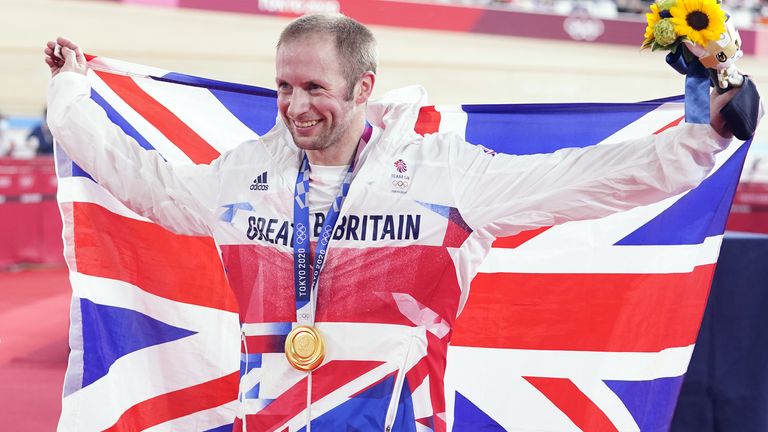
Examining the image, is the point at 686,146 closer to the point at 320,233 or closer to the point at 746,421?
the point at 320,233

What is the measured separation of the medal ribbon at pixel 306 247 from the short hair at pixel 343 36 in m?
0.27

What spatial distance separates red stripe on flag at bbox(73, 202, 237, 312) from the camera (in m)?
3.18

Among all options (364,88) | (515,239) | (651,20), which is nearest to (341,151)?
(364,88)

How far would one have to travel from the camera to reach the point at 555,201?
2.27 metres

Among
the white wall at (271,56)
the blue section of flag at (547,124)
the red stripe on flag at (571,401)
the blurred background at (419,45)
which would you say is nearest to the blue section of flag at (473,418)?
the red stripe on flag at (571,401)

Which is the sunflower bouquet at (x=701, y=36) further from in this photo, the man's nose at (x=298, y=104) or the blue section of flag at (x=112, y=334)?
the blue section of flag at (x=112, y=334)

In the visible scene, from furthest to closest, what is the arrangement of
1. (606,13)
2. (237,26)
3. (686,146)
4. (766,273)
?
(606,13), (237,26), (766,273), (686,146)

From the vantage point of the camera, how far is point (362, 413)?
7.63 ft

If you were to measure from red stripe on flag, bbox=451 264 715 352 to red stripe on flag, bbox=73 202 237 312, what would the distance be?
926 millimetres

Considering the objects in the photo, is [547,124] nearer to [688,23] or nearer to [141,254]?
[688,23]

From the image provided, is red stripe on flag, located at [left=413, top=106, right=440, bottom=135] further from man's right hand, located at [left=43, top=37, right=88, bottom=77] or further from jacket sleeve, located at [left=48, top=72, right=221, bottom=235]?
man's right hand, located at [left=43, top=37, right=88, bottom=77]

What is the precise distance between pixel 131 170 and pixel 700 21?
4.91 ft

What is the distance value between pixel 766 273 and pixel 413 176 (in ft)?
6.83

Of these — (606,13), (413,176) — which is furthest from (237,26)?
(413,176)
